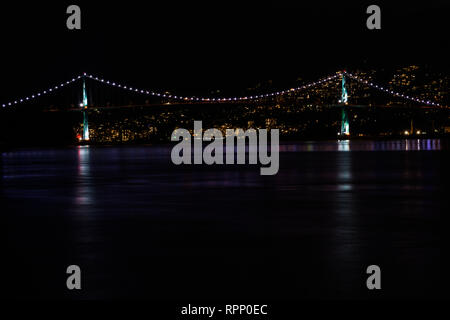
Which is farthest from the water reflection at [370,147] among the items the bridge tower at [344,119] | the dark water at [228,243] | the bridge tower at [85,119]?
the dark water at [228,243]

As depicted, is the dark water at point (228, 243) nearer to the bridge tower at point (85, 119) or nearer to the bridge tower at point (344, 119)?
the bridge tower at point (85, 119)

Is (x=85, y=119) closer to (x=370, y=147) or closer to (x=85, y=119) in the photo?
(x=85, y=119)

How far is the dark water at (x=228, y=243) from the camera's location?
5.95 m

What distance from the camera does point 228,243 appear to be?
804 cm

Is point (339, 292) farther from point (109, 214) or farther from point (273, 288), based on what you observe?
point (109, 214)

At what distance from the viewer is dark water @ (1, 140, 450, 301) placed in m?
5.95

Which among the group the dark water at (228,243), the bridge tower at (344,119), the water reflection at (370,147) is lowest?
the water reflection at (370,147)

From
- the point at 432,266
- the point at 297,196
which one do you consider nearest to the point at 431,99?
the point at 297,196

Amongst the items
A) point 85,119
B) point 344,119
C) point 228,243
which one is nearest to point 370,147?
point 344,119

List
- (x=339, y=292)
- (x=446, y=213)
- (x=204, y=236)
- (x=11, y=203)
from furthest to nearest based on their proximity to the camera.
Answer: (x=11, y=203) < (x=446, y=213) < (x=204, y=236) < (x=339, y=292)

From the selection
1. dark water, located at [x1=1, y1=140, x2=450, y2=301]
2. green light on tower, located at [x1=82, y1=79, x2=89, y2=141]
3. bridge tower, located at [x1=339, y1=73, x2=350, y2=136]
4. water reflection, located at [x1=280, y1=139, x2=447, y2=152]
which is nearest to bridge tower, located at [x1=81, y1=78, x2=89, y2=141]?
green light on tower, located at [x1=82, y1=79, x2=89, y2=141]
